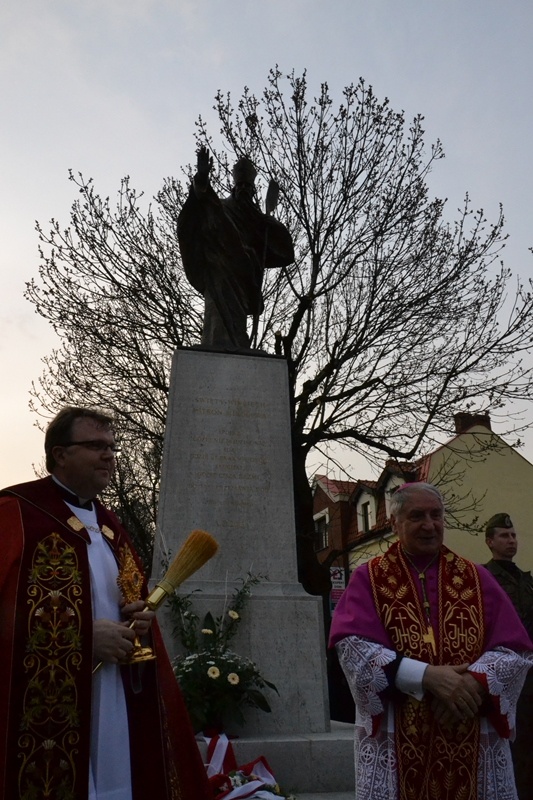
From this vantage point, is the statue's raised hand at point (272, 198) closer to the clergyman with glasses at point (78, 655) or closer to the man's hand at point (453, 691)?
the clergyman with glasses at point (78, 655)

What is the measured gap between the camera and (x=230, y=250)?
9.16 meters

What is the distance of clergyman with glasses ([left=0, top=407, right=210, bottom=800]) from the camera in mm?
2699

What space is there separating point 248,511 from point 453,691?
4.56 m

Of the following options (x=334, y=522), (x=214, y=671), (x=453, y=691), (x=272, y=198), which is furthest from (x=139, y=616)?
(x=334, y=522)

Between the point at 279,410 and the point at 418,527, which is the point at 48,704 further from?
the point at 279,410

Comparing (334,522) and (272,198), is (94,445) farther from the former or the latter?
(334,522)

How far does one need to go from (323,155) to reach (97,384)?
6029mm

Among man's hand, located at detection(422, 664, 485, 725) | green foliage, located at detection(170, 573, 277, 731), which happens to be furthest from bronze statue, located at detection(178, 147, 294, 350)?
man's hand, located at detection(422, 664, 485, 725)

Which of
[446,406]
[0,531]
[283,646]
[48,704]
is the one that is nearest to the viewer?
[48,704]

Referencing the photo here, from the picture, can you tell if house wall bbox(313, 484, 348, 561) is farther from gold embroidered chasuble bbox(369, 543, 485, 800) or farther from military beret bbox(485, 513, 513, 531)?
gold embroidered chasuble bbox(369, 543, 485, 800)

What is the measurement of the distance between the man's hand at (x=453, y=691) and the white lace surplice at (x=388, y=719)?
0.09 m

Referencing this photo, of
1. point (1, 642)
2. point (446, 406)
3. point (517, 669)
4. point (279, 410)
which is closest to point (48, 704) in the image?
point (1, 642)

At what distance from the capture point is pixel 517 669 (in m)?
3.02

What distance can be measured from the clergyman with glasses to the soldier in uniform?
243cm
